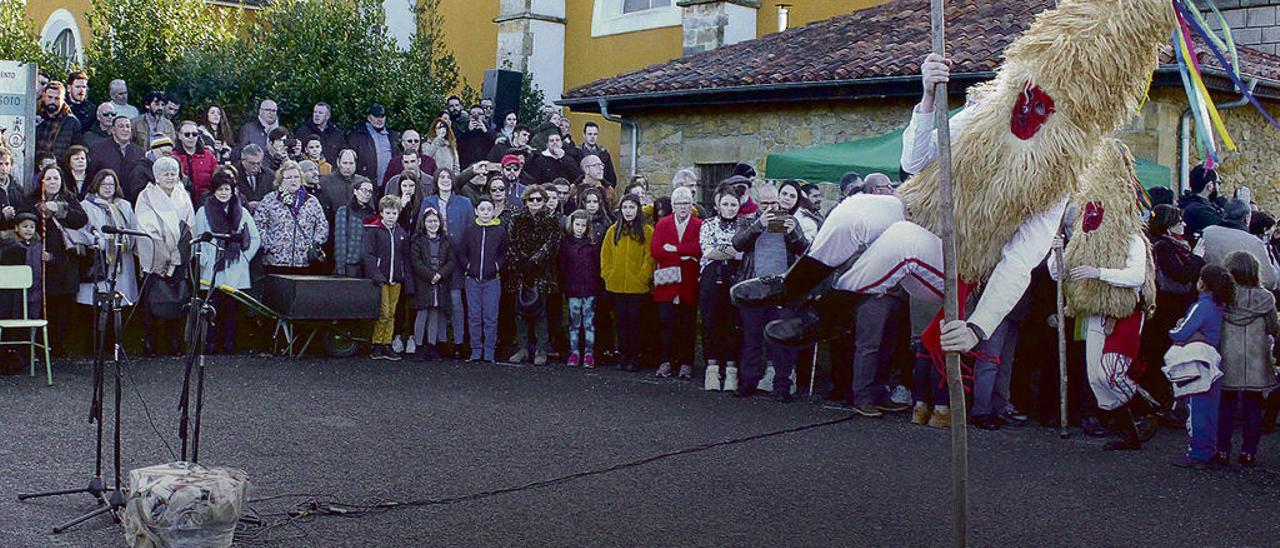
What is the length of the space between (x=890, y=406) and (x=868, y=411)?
0.36 metres

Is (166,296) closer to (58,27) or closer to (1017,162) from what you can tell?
(1017,162)

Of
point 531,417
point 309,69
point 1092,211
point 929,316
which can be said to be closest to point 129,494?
point 929,316

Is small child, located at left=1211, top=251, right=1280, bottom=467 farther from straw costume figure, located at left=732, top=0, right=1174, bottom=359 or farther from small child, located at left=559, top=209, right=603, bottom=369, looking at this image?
small child, located at left=559, top=209, right=603, bottom=369

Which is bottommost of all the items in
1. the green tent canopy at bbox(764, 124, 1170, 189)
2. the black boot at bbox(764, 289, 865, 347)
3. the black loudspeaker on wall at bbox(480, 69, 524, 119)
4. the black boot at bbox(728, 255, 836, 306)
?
the black boot at bbox(764, 289, 865, 347)

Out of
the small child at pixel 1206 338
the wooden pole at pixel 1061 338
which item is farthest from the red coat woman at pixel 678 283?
the small child at pixel 1206 338

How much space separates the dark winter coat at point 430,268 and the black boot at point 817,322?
6.32 m

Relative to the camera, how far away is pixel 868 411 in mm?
9812

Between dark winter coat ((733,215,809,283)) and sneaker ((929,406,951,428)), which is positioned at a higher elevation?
dark winter coat ((733,215,809,283))

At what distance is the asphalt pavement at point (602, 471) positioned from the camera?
6.41 metres

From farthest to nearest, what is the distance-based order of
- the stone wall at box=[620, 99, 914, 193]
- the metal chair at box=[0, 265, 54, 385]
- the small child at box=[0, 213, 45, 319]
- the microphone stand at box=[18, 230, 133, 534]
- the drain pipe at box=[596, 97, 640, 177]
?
1. the drain pipe at box=[596, 97, 640, 177]
2. the stone wall at box=[620, 99, 914, 193]
3. the small child at box=[0, 213, 45, 319]
4. the metal chair at box=[0, 265, 54, 385]
5. the microphone stand at box=[18, 230, 133, 534]

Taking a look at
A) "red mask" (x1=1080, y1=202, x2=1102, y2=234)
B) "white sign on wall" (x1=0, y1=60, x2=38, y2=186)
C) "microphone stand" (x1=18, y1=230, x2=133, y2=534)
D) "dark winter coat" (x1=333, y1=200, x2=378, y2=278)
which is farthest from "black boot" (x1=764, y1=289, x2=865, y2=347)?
"white sign on wall" (x1=0, y1=60, x2=38, y2=186)

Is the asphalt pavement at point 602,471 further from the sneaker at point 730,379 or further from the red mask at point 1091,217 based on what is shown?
the red mask at point 1091,217

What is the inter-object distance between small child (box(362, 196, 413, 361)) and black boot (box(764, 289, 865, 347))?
6.47 m

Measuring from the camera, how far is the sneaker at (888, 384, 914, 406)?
33.9 ft
